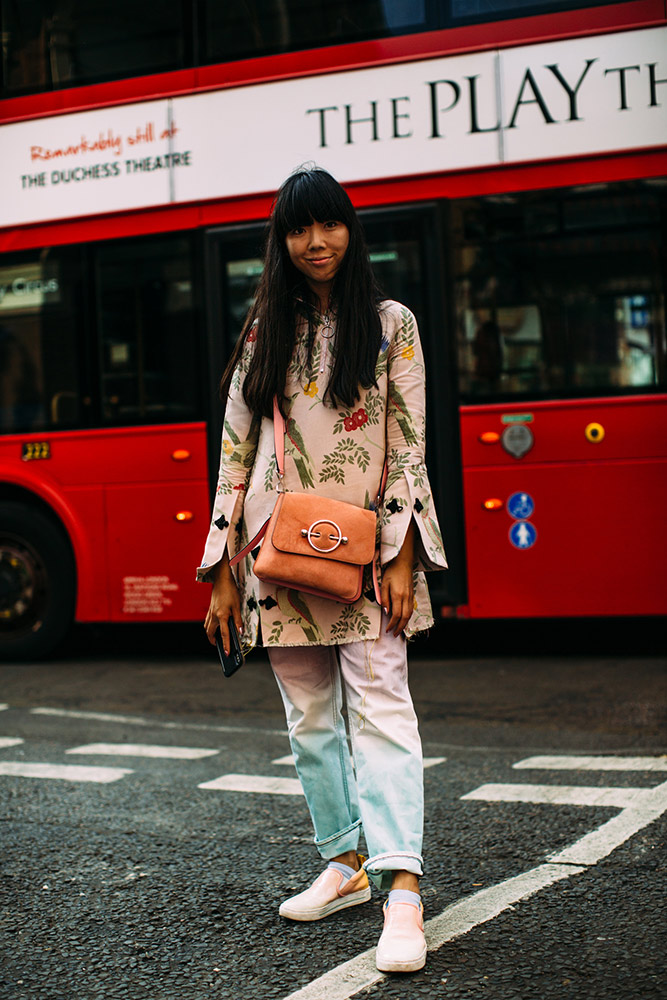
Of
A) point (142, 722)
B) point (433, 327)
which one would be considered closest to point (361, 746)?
point (142, 722)

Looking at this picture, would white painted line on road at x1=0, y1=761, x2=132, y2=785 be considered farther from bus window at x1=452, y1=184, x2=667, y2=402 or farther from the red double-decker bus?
bus window at x1=452, y1=184, x2=667, y2=402

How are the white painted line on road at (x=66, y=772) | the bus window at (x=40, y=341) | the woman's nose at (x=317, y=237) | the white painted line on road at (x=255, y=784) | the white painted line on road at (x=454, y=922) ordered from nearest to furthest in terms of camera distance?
the white painted line on road at (x=454, y=922) → the woman's nose at (x=317, y=237) → the white painted line on road at (x=255, y=784) → the white painted line on road at (x=66, y=772) → the bus window at (x=40, y=341)

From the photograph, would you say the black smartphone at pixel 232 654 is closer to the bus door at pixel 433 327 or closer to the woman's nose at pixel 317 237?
the woman's nose at pixel 317 237

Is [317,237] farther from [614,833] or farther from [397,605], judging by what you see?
[614,833]

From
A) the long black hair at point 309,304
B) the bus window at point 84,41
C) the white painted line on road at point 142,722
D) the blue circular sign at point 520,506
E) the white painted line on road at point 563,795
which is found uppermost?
the bus window at point 84,41

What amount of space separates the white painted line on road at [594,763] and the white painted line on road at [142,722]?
4.34ft

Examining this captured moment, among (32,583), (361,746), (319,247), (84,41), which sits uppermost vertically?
(84,41)

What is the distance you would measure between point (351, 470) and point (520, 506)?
4.11 m

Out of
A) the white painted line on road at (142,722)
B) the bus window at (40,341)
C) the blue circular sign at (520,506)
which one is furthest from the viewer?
the bus window at (40,341)

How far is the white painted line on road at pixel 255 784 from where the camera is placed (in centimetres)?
470

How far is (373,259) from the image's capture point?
7297 mm

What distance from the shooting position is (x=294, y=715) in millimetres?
3205

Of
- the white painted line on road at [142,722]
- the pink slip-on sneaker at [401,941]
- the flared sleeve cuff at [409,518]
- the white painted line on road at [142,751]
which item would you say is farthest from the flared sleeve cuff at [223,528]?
the white painted line on road at [142,722]

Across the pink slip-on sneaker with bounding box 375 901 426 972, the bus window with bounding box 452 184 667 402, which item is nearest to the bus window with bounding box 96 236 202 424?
the bus window with bounding box 452 184 667 402
